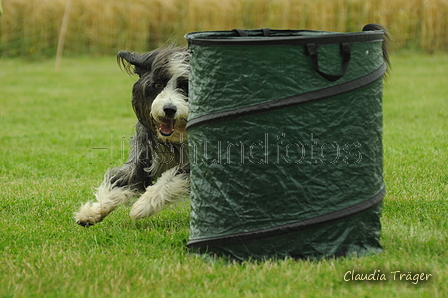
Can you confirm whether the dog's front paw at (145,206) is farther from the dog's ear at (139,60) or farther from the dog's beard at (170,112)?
the dog's ear at (139,60)

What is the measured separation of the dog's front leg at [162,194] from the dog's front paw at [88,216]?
37 centimetres

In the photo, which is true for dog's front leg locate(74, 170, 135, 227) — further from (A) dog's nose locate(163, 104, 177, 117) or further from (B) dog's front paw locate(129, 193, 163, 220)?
(A) dog's nose locate(163, 104, 177, 117)

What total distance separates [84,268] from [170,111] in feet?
4.29

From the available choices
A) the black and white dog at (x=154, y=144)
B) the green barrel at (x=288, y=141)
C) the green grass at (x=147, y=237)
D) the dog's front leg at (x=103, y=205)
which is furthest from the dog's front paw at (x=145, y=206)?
the green barrel at (x=288, y=141)

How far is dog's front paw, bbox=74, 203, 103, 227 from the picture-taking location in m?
4.77

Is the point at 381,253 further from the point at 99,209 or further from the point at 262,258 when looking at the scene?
the point at 99,209

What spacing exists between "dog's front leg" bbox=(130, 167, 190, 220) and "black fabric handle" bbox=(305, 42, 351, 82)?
166 centimetres

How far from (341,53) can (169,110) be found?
143 cm

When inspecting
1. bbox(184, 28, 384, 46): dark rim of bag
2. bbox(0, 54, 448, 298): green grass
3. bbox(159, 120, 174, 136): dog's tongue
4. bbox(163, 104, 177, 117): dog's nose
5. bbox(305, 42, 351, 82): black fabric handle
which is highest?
bbox(184, 28, 384, 46): dark rim of bag

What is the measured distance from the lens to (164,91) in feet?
14.8

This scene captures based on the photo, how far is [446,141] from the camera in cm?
817

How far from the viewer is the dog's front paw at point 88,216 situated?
4.77 m

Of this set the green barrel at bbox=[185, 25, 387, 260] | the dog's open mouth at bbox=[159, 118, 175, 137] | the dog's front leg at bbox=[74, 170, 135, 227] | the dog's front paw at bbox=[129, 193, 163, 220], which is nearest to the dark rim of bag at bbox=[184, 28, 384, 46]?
the green barrel at bbox=[185, 25, 387, 260]

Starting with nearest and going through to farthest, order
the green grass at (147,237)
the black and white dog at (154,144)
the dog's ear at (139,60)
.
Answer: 1. the green grass at (147,237)
2. the black and white dog at (154,144)
3. the dog's ear at (139,60)
